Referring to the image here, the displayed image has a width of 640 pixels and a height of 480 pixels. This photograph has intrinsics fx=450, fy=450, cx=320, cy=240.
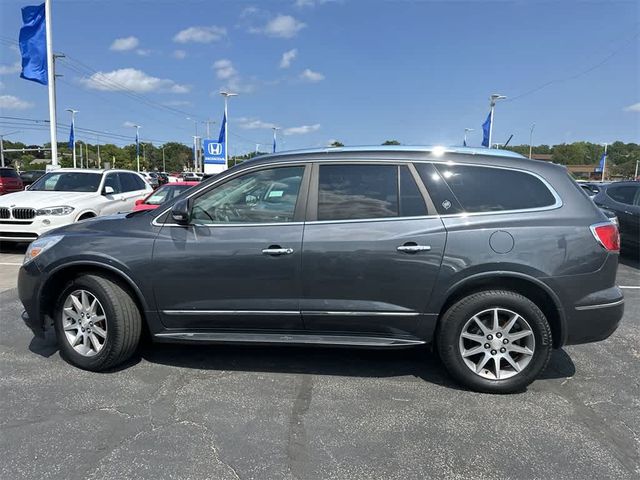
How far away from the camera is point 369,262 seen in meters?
3.26

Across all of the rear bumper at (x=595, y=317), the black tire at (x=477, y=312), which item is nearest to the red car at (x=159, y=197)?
the black tire at (x=477, y=312)

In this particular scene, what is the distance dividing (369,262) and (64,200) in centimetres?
789

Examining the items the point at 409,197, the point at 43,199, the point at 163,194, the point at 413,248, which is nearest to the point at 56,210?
the point at 43,199

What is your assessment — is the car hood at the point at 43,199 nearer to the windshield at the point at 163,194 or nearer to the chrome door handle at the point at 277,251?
the windshield at the point at 163,194

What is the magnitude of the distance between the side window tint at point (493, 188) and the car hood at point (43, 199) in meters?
8.05

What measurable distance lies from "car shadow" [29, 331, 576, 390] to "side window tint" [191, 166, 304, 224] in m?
1.11

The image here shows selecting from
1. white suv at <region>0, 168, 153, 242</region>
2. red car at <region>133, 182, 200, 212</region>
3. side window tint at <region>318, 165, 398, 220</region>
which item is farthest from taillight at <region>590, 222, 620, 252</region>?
white suv at <region>0, 168, 153, 242</region>

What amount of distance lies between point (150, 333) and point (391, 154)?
2398 mm

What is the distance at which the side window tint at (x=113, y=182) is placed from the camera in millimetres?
10117

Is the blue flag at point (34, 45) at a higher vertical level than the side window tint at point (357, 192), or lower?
higher

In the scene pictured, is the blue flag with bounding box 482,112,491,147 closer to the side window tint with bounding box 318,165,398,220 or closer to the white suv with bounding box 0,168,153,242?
the white suv with bounding box 0,168,153,242

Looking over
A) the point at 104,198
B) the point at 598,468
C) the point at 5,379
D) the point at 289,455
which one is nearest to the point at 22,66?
the point at 104,198

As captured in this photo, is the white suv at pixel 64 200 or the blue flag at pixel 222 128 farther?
the blue flag at pixel 222 128

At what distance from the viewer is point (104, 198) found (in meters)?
9.61
